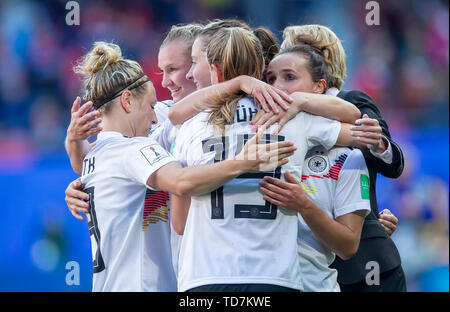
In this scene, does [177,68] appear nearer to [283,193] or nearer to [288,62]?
[288,62]

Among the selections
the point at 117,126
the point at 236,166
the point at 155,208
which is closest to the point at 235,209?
the point at 236,166

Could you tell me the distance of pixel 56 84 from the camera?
875cm

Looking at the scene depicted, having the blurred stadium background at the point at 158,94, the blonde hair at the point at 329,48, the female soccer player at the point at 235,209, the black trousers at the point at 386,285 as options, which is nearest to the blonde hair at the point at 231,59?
the female soccer player at the point at 235,209

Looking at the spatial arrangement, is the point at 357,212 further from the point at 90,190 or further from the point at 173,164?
the point at 90,190

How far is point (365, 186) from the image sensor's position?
2898 mm

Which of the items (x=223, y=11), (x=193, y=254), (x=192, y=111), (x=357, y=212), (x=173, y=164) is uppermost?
(x=223, y=11)

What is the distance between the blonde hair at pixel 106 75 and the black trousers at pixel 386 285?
1.53m

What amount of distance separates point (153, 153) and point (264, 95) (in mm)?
596

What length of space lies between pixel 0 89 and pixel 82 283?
3985 millimetres

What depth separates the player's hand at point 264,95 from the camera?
2.58 metres

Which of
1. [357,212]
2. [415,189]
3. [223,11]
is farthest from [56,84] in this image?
[357,212]

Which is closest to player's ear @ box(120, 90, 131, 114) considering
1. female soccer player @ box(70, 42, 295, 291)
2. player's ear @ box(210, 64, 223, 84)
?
female soccer player @ box(70, 42, 295, 291)

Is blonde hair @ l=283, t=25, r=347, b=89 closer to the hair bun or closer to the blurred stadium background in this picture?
the hair bun

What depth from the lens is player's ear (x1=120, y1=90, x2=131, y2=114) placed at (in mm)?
3127
